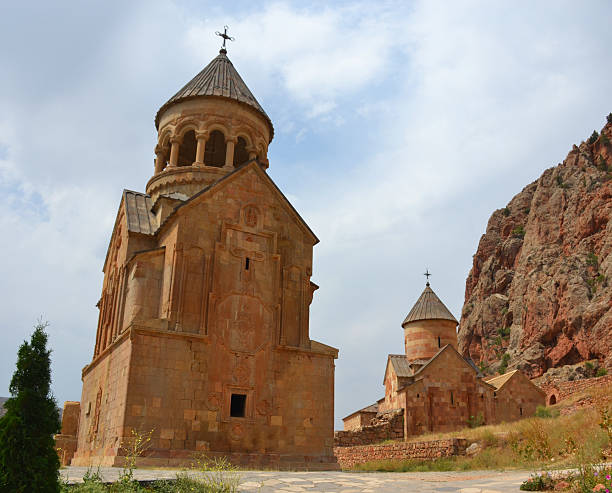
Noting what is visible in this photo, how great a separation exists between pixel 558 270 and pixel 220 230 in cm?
3526

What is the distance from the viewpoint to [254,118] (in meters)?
15.9

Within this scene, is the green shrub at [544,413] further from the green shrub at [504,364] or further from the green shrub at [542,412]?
the green shrub at [504,364]

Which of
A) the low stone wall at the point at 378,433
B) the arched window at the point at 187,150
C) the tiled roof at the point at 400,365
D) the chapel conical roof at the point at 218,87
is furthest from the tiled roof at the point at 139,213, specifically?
the tiled roof at the point at 400,365

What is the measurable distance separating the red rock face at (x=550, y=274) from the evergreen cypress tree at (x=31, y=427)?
114 feet

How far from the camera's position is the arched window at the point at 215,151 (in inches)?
680

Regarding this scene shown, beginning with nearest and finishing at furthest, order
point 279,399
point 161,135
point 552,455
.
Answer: point 552,455 < point 279,399 < point 161,135

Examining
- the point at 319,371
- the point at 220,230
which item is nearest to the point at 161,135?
the point at 220,230

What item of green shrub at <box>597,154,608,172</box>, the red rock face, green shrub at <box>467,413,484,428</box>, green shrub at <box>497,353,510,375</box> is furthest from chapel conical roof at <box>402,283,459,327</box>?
green shrub at <box>597,154,608,172</box>

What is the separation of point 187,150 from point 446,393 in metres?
14.0

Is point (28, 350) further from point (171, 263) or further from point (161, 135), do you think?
point (161, 135)

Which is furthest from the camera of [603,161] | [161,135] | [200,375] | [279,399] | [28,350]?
[603,161]

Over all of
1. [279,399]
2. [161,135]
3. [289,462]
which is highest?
[161,135]

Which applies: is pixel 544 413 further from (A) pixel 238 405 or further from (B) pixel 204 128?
(B) pixel 204 128

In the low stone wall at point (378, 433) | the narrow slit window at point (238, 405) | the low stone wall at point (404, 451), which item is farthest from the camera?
the low stone wall at point (378, 433)
